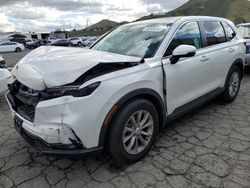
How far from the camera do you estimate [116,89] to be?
8.81 ft

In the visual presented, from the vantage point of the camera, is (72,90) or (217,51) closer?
(72,90)

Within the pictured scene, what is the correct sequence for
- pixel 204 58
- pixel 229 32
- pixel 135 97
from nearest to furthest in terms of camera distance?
pixel 135 97, pixel 204 58, pixel 229 32

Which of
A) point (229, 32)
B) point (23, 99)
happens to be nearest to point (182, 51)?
point (23, 99)

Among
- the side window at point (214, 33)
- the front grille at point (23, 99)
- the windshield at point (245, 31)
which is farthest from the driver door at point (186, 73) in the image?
the windshield at point (245, 31)

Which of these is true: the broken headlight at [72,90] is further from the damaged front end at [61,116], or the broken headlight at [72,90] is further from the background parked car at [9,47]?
the background parked car at [9,47]

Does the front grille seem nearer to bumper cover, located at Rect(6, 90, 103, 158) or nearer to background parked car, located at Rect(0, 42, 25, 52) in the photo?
bumper cover, located at Rect(6, 90, 103, 158)

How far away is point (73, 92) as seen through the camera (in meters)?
2.54

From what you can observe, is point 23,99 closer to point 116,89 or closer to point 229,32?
point 116,89

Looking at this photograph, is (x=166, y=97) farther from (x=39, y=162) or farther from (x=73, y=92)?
(x=39, y=162)

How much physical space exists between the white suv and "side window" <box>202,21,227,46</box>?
0.18 ft

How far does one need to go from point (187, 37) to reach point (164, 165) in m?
1.94

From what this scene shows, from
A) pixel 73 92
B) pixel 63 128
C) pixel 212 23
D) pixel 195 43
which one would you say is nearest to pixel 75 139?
pixel 63 128

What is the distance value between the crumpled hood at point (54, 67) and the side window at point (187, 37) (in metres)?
0.71

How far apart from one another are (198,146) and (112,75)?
1681 millimetres
